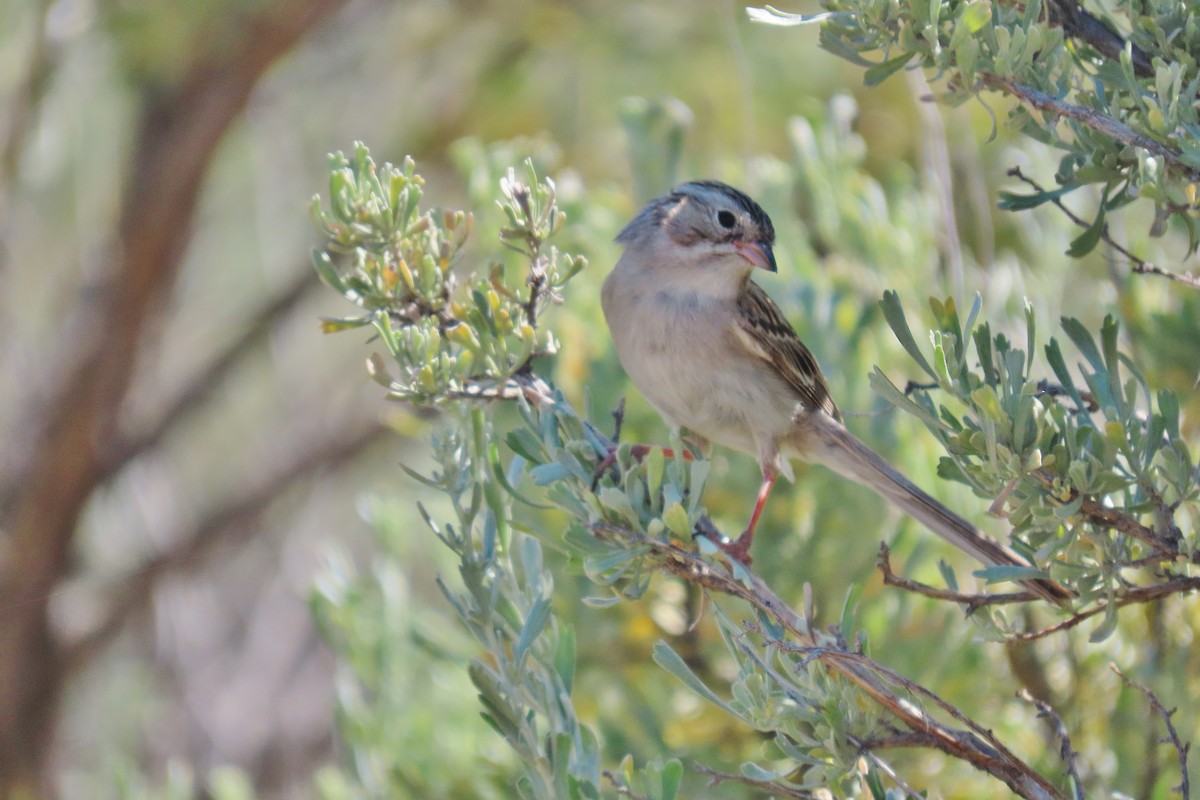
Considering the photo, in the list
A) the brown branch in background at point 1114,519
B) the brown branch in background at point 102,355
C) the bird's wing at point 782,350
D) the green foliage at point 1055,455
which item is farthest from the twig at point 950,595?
the brown branch in background at point 102,355

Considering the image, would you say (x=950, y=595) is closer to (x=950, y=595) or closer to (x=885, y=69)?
(x=950, y=595)

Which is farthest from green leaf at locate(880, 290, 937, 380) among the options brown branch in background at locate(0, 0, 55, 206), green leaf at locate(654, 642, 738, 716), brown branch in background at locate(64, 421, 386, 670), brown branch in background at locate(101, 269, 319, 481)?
brown branch in background at locate(64, 421, 386, 670)

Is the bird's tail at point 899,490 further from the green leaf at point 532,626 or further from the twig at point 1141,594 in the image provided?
the green leaf at point 532,626

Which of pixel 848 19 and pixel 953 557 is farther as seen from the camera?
pixel 953 557

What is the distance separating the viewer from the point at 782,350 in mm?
2938

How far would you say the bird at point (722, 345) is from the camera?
2797 millimetres

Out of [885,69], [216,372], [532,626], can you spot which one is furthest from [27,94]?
[885,69]

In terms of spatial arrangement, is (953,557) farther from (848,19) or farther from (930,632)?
(848,19)

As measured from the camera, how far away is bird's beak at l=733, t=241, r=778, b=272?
110 inches

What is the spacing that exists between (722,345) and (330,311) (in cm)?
378

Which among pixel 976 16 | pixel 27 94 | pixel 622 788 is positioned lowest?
pixel 27 94

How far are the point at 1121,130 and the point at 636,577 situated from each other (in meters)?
0.83

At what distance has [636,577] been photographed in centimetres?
169

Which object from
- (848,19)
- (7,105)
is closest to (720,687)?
(848,19)
